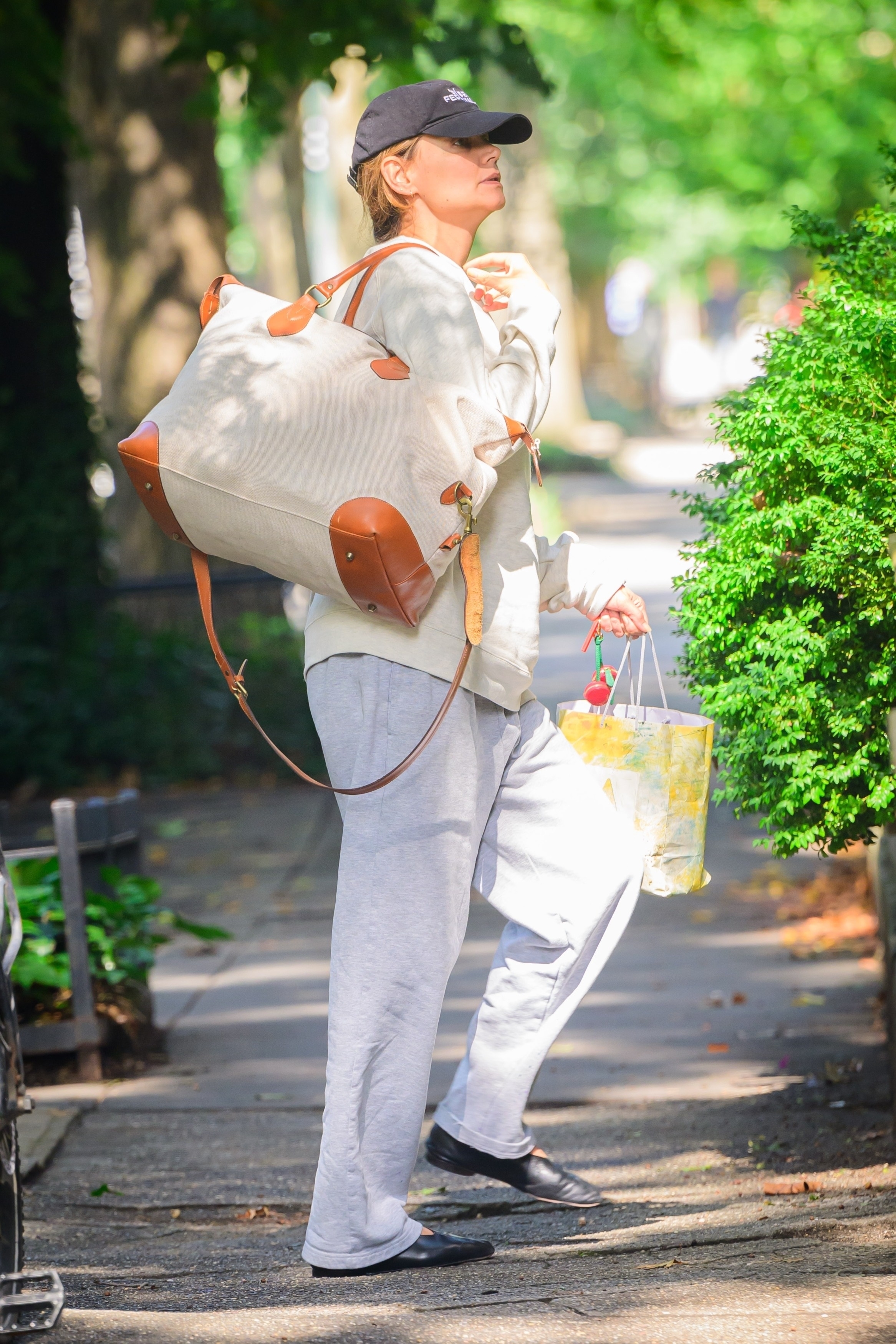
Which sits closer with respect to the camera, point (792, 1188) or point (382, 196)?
point (382, 196)

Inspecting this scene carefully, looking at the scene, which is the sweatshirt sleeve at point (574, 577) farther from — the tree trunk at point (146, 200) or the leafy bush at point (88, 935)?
the tree trunk at point (146, 200)

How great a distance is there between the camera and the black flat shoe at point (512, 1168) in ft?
10.6

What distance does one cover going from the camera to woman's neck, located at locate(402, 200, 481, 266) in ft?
9.71

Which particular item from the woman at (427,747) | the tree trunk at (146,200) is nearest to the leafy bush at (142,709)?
the tree trunk at (146,200)

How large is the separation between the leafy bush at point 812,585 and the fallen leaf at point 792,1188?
0.76 meters

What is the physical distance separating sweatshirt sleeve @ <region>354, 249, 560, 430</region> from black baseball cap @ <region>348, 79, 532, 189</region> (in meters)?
0.26

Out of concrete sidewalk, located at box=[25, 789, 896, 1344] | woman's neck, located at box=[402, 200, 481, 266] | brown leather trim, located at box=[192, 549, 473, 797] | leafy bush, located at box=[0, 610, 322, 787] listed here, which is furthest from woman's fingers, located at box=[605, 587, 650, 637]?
leafy bush, located at box=[0, 610, 322, 787]

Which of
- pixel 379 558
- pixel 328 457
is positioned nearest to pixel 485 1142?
pixel 379 558

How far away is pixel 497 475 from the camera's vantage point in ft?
9.69

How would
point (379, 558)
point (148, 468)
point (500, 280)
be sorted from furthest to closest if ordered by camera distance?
1. point (500, 280)
2. point (148, 468)
3. point (379, 558)

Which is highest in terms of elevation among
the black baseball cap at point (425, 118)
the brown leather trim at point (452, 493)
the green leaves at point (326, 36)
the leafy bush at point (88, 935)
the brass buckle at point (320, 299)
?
the green leaves at point (326, 36)

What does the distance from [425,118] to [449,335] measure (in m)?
0.46

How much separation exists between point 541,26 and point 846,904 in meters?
29.4

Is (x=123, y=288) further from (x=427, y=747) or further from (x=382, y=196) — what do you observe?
(x=427, y=747)
